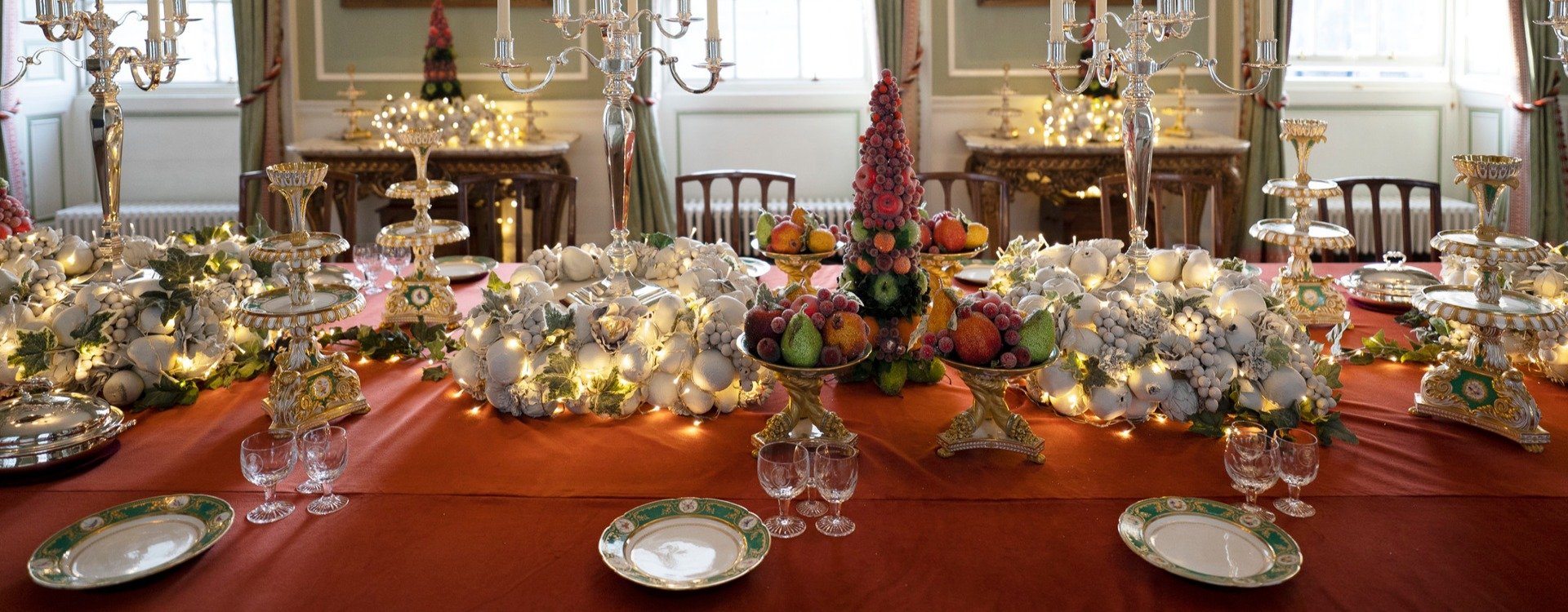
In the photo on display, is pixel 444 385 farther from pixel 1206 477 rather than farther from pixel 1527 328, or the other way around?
pixel 1527 328

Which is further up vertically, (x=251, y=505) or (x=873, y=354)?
(x=873, y=354)

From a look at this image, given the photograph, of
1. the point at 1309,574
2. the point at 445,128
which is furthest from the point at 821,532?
the point at 445,128

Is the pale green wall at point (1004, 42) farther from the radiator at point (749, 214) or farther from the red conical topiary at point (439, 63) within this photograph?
the red conical topiary at point (439, 63)

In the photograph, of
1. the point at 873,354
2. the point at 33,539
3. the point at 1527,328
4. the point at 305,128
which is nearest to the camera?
the point at 33,539

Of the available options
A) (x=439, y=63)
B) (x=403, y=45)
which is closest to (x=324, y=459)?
(x=439, y=63)

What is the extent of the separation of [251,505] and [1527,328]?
1787mm

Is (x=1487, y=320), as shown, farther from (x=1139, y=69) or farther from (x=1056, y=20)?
(x=1056, y=20)

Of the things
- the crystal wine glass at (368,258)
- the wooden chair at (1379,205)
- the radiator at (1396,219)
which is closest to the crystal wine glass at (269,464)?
the crystal wine glass at (368,258)

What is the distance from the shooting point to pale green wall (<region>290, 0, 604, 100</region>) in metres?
5.22

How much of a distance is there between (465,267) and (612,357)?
1160 mm

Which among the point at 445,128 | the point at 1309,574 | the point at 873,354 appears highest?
the point at 445,128

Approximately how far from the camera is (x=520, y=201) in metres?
3.59

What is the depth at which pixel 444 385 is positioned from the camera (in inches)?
80.9

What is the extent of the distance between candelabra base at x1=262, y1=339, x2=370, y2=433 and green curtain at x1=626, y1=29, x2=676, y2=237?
10.7 ft
